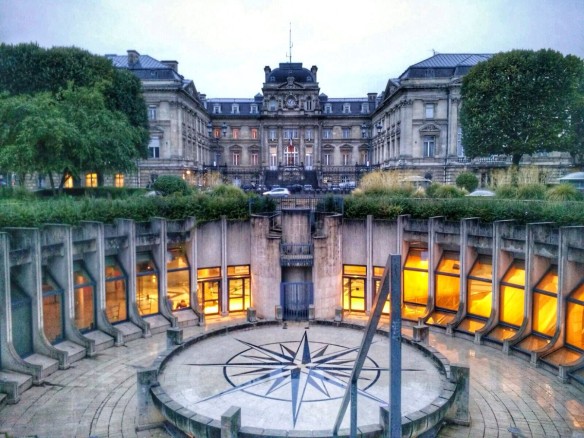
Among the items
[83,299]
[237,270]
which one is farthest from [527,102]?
[83,299]

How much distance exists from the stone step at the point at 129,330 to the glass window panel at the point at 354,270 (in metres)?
9.96

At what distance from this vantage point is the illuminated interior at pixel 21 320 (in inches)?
577

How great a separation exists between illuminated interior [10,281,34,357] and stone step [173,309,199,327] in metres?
6.08

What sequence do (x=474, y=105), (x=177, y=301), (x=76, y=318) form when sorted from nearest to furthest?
(x=76, y=318), (x=177, y=301), (x=474, y=105)

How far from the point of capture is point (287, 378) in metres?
12.6

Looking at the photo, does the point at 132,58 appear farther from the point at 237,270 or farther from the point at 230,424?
the point at 230,424

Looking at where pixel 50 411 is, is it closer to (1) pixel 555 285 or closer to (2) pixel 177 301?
(2) pixel 177 301

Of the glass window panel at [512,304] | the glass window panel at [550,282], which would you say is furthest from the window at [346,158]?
the glass window panel at [550,282]

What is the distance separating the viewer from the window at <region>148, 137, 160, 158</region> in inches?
2250

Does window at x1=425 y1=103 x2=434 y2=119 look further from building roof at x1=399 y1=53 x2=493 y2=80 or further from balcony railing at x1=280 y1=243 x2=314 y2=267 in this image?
balcony railing at x1=280 y1=243 x2=314 y2=267

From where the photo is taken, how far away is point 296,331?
17.0 metres

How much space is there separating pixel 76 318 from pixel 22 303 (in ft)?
8.54

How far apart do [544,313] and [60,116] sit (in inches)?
977

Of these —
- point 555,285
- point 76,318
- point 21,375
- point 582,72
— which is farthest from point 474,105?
point 21,375
